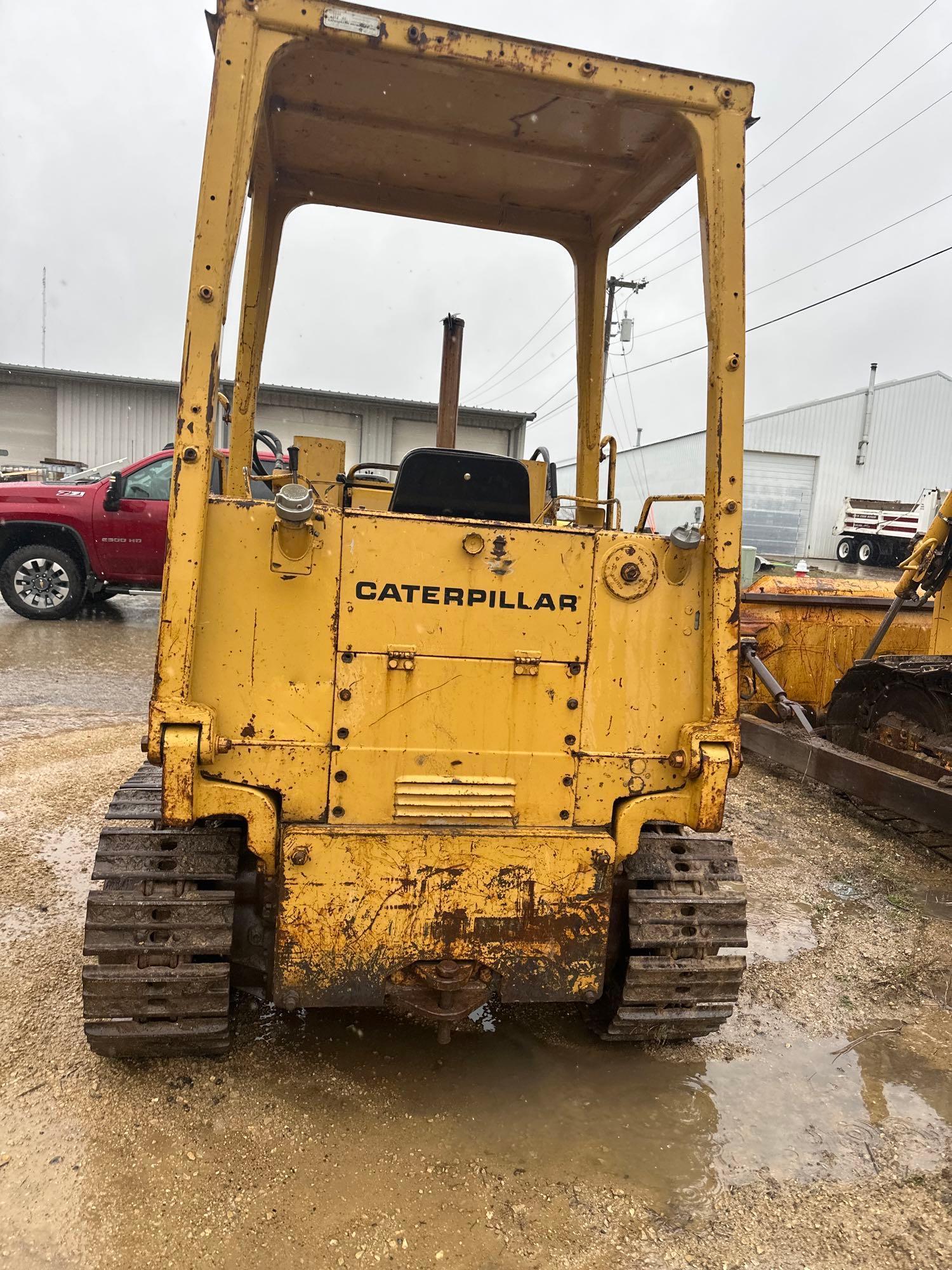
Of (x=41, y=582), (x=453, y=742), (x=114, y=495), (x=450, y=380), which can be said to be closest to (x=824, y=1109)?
(x=453, y=742)

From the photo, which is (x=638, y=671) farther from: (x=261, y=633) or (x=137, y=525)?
(x=137, y=525)

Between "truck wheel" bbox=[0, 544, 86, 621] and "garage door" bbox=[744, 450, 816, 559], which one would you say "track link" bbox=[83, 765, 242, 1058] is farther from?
"garage door" bbox=[744, 450, 816, 559]

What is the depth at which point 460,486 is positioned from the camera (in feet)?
10.1

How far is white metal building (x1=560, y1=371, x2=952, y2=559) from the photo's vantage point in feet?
102

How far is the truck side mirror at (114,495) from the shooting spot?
10086mm

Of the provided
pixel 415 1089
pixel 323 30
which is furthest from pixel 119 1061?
pixel 323 30

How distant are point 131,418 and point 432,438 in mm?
7661

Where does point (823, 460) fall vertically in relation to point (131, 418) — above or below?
above

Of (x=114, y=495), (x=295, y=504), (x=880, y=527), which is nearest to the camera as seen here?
(x=295, y=504)

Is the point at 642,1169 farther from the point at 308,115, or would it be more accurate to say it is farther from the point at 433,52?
the point at 308,115

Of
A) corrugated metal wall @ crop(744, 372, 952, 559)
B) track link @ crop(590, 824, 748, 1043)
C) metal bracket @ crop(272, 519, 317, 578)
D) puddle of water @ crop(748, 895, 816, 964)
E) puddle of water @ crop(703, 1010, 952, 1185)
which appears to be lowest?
puddle of water @ crop(703, 1010, 952, 1185)

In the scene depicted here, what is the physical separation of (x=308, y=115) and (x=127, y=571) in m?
8.51

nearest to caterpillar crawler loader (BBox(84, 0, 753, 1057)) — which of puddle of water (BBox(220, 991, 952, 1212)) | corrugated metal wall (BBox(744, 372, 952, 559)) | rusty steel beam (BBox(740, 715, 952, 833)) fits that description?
puddle of water (BBox(220, 991, 952, 1212))

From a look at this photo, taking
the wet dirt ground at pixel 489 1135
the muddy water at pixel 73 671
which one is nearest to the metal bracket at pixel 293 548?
the wet dirt ground at pixel 489 1135
